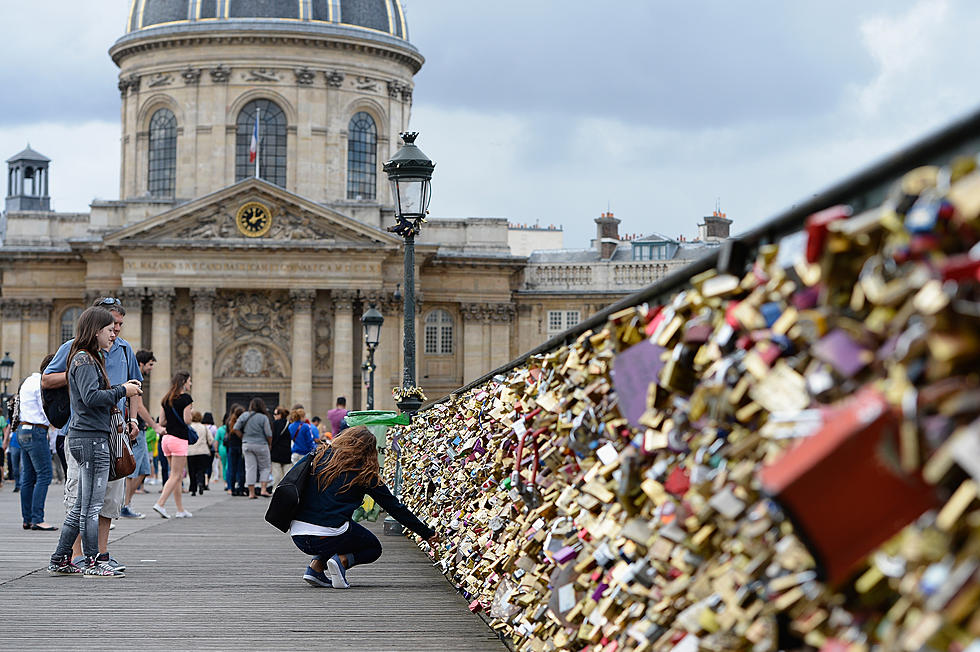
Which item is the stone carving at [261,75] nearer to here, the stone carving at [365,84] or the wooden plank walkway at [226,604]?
the stone carving at [365,84]

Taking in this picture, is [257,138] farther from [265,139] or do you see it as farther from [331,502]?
[331,502]

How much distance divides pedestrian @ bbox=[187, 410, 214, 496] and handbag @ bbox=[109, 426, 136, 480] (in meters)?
14.0

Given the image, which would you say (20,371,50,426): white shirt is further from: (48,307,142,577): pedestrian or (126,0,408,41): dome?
(126,0,408,41): dome

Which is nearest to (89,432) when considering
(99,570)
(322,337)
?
(99,570)

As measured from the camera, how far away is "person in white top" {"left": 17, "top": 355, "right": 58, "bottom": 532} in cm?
1475

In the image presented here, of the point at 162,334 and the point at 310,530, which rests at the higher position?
the point at 162,334

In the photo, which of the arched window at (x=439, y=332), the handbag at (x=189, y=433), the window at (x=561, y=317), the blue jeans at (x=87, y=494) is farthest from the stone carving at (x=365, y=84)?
the blue jeans at (x=87, y=494)

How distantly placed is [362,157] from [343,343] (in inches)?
416

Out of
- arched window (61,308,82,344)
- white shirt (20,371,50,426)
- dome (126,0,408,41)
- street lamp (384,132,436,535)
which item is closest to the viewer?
white shirt (20,371,50,426)

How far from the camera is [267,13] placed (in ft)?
202

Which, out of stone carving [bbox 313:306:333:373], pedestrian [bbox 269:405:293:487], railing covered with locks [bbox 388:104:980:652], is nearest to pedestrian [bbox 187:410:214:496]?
pedestrian [bbox 269:405:293:487]

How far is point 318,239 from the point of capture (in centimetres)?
5534

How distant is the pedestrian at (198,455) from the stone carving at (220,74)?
34.5 meters

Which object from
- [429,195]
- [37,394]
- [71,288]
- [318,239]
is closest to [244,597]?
[37,394]
